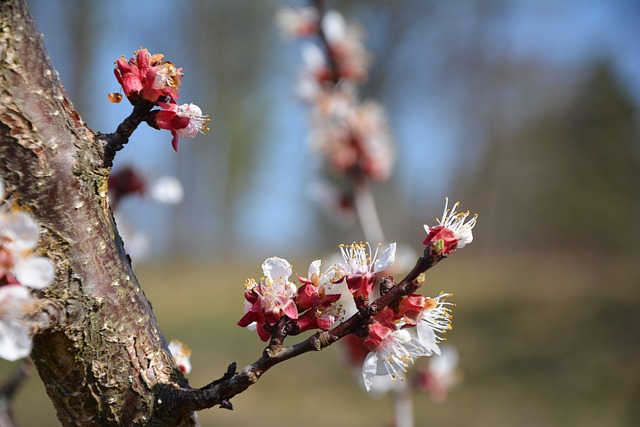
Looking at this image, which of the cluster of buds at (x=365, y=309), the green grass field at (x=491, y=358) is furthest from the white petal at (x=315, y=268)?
the green grass field at (x=491, y=358)

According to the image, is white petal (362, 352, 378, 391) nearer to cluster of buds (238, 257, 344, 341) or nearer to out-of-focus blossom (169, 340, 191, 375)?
cluster of buds (238, 257, 344, 341)

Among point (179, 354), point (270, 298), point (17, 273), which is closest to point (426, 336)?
point (270, 298)

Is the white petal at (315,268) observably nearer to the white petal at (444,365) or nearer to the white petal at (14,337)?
the white petal at (14,337)

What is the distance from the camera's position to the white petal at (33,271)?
565mm

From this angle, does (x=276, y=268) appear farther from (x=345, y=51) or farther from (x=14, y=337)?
(x=345, y=51)

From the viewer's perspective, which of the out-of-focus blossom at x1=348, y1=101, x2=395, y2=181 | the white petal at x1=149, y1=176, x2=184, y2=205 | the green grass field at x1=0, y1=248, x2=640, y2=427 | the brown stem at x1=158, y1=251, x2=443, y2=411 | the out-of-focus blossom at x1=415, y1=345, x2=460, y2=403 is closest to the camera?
the brown stem at x1=158, y1=251, x2=443, y2=411

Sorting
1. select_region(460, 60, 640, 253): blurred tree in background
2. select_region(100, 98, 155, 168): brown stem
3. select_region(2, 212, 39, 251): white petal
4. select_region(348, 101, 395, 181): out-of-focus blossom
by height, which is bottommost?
select_region(2, 212, 39, 251): white petal

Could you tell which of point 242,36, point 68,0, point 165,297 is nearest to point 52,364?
point 165,297

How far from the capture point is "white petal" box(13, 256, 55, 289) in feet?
1.86

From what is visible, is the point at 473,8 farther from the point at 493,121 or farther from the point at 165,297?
the point at 165,297

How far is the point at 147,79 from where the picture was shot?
2.43 ft

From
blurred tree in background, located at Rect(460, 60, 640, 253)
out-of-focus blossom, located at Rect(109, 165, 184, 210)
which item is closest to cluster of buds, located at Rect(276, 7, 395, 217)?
out-of-focus blossom, located at Rect(109, 165, 184, 210)

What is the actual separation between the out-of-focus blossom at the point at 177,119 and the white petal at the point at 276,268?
0.59 ft

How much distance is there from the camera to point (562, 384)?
253 inches
